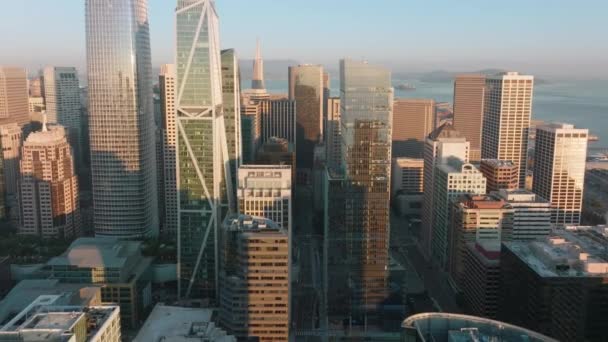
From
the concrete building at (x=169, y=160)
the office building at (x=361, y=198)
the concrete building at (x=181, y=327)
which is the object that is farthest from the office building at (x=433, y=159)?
the concrete building at (x=181, y=327)

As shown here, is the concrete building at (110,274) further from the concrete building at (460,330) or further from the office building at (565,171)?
the office building at (565,171)

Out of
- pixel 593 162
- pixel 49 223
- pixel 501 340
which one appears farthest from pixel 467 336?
pixel 593 162

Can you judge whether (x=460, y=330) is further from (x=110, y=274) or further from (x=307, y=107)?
(x=307, y=107)

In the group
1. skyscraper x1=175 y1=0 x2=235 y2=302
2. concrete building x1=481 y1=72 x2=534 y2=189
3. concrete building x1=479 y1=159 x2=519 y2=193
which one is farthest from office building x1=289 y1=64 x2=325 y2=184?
skyscraper x1=175 y1=0 x2=235 y2=302

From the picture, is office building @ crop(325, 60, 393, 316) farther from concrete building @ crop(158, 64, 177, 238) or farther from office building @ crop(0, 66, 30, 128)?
office building @ crop(0, 66, 30, 128)

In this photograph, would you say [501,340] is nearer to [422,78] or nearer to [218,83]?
[218,83]

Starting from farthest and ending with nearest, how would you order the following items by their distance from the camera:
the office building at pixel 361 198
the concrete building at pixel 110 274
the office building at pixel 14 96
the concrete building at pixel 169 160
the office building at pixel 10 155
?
1. the office building at pixel 14 96
2. the office building at pixel 10 155
3. the concrete building at pixel 169 160
4. the office building at pixel 361 198
5. the concrete building at pixel 110 274

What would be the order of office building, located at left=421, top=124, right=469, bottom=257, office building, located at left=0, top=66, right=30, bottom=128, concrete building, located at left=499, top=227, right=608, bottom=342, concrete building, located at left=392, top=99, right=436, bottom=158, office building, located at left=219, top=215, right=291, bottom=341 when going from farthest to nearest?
concrete building, located at left=392, top=99, right=436, bottom=158 → office building, located at left=0, top=66, right=30, bottom=128 → office building, located at left=421, top=124, right=469, bottom=257 → office building, located at left=219, top=215, right=291, bottom=341 → concrete building, located at left=499, top=227, right=608, bottom=342

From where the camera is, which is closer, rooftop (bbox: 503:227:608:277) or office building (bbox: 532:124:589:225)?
rooftop (bbox: 503:227:608:277)
